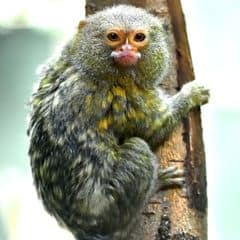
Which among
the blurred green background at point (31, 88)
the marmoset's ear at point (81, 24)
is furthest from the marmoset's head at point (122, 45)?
the blurred green background at point (31, 88)

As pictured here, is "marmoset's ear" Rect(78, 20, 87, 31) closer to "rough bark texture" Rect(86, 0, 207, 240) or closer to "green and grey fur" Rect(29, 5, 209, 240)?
"green and grey fur" Rect(29, 5, 209, 240)

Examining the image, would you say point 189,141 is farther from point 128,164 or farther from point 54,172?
point 54,172

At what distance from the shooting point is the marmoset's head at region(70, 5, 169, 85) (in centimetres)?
338

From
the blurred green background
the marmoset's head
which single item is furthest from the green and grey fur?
the blurred green background

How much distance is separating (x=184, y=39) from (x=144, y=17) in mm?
185

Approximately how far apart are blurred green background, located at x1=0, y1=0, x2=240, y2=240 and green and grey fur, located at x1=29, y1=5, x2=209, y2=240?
3.75 feet

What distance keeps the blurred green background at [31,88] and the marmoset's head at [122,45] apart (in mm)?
1139

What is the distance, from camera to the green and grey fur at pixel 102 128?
3400 mm

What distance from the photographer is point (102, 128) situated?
11.3 feet

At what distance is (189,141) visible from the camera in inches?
128

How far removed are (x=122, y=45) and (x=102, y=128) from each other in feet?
1.16

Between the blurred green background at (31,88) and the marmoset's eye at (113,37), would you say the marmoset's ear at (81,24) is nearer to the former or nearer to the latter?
the marmoset's eye at (113,37)

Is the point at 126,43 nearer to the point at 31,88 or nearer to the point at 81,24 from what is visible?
the point at 81,24

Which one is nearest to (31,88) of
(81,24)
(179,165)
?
(81,24)
